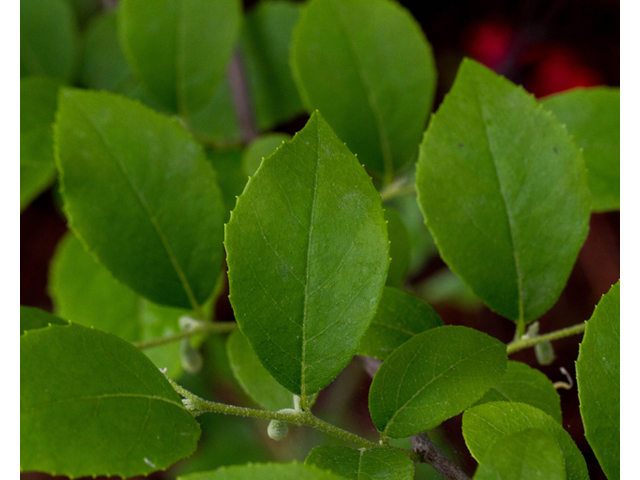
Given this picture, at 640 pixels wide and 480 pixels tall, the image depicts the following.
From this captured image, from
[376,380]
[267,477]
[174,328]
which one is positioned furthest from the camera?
[174,328]

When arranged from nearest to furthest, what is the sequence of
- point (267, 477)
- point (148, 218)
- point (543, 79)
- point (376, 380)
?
1. point (267, 477)
2. point (376, 380)
3. point (148, 218)
4. point (543, 79)

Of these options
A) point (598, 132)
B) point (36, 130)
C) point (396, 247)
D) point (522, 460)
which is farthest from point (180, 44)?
point (522, 460)

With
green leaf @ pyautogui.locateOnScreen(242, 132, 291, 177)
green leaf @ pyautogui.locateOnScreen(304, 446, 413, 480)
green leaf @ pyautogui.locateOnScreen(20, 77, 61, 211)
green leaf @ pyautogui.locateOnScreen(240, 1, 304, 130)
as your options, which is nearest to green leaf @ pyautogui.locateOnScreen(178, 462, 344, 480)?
green leaf @ pyautogui.locateOnScreen(304, 446, 413, 480)

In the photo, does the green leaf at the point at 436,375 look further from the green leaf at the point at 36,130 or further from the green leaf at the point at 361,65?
the green leaf at the point at 36,130

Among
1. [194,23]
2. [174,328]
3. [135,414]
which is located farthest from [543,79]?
[135,414]

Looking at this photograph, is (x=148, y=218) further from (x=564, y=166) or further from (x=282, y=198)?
(x=564, y=166)

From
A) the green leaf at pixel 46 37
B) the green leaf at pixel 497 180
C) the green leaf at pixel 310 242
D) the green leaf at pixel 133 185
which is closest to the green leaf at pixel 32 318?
the green leaf at pixel 133 185

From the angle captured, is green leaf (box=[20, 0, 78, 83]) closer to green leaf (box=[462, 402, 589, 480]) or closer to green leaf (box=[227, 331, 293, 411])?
green leaf (box=[227, 331, 293, 411])
